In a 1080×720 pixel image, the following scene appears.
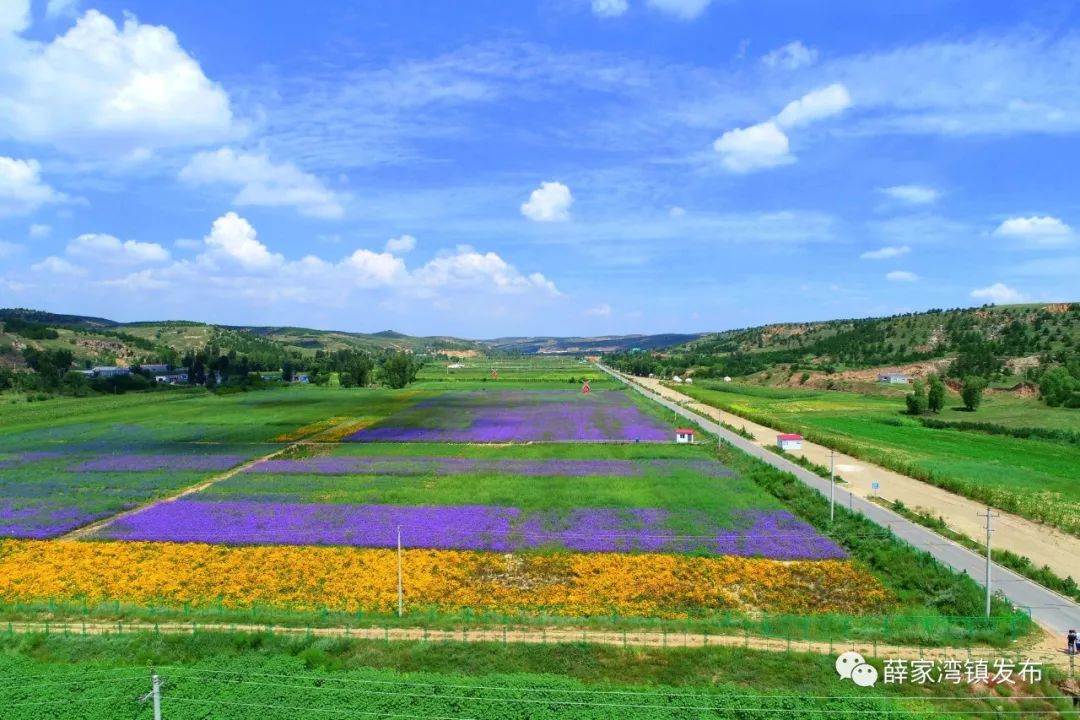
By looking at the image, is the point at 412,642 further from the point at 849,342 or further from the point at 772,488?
the point at 849,342

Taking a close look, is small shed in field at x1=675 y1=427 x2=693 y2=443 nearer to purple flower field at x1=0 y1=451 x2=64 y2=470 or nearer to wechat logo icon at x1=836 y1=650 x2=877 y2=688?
wechat logo icon at x1=836 y1=650 x2=877 y2=688

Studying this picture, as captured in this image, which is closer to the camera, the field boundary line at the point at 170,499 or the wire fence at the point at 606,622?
the wire fence at the point at 606,622

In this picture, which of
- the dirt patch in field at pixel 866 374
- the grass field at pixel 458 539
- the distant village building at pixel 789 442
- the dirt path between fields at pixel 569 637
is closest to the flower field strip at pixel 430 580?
the grass field at pixel 458 539

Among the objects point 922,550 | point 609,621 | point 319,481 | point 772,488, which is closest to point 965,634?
point 922,550

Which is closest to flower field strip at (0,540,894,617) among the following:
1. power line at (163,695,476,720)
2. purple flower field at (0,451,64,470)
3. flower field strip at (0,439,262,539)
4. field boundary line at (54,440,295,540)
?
field boundary line at (54,440,295,540)

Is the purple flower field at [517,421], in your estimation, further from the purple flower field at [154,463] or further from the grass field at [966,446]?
the grass field at [966,446]

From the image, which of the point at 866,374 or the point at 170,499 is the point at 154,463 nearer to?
the point at 170,499

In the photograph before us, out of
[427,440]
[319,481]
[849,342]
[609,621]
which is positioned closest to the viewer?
[609,621]
